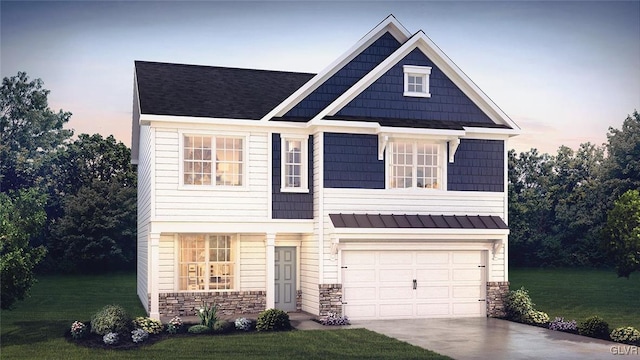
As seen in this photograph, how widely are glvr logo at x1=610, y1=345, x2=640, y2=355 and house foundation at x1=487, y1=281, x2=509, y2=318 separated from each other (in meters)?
5.99

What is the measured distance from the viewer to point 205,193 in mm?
22250

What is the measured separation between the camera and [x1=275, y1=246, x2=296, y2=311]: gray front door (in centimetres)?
2427

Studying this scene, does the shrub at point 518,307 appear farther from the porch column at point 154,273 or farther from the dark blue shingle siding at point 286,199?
the porch column at point 154,273

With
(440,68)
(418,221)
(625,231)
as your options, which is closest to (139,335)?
(418,221)

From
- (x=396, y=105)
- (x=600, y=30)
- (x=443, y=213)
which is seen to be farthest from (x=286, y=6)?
(x=600, y=30)

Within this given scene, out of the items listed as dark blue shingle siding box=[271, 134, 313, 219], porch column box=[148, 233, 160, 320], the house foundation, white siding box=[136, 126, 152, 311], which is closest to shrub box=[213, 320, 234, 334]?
porch column box=[148, 233, 160, 320]

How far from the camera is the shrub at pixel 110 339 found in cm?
1787

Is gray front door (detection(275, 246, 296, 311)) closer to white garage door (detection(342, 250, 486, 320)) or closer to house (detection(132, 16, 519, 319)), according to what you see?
house (detection(132, 16, 519, 319))

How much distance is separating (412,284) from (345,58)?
23.5 ft

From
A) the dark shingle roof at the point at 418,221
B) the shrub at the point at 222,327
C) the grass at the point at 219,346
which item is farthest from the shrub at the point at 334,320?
the shrub at the point at 222,327

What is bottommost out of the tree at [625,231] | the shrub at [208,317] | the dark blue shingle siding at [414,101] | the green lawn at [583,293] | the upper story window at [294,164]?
the green lawn at [583,293]

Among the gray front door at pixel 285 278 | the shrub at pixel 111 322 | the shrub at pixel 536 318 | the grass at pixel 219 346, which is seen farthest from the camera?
the gray front door at pixel 285 278

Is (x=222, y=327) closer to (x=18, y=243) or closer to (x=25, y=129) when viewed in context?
(x=18, y=243)

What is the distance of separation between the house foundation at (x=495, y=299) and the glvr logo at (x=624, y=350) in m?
5.99
